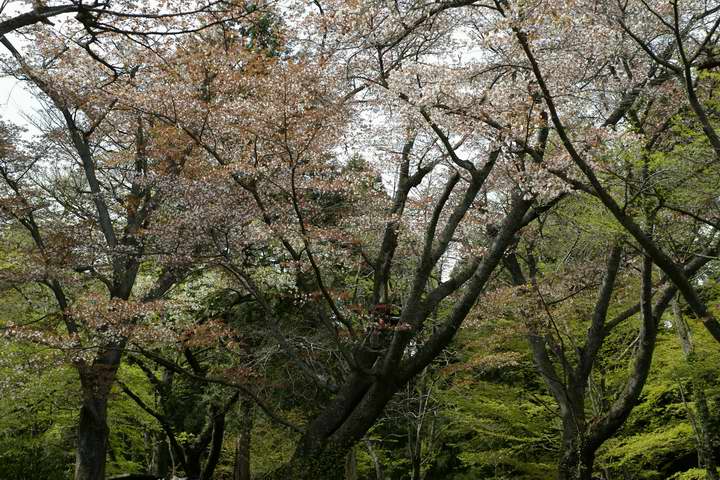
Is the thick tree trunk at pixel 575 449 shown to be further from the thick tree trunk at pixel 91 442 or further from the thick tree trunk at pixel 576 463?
the thick tree trunk at pixel 91 442

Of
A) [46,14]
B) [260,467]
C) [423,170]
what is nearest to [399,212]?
[423,170]

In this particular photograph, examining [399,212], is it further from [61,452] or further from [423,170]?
[61,452]

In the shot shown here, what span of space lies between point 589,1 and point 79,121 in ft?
29.5

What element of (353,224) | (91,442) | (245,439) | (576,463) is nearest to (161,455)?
(245,439)

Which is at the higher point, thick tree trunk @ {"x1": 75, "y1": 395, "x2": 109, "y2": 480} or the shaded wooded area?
the shaded wooded area

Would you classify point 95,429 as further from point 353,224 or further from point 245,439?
point 353,224

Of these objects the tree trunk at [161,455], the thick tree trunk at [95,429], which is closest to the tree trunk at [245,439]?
the thick tree trunk at [95,429]

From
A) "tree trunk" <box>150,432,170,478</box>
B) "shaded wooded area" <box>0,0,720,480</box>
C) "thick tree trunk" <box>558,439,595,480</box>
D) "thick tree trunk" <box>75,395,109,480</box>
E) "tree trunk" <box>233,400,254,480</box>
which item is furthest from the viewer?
"tree trunk" <box>150,432,170,478</box>

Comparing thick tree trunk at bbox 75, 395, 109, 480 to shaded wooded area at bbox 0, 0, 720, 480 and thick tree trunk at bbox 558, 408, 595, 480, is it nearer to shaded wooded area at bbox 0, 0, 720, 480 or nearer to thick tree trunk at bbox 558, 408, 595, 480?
shaded wooded area at bbox 0, 0, 720, 480

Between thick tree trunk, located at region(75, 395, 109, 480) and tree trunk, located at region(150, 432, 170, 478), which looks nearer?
thick tree trunk, located at region(75, 395, 109, 480)

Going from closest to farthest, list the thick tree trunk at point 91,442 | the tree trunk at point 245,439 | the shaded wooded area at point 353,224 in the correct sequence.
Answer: the shaded wooded area at point 353,224, the thick tree trunk at point 91,442, the tree trunk at point 245,439

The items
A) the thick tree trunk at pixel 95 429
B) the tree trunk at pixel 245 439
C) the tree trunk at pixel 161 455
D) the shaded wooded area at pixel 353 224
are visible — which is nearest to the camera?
the shaded wooded area at pixel 353 224

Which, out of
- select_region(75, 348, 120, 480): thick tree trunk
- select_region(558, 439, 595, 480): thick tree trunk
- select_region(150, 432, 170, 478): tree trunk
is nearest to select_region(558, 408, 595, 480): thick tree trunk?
select_region(558, 439, 595, 480): thick tree trunk

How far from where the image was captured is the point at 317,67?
9.15 m
